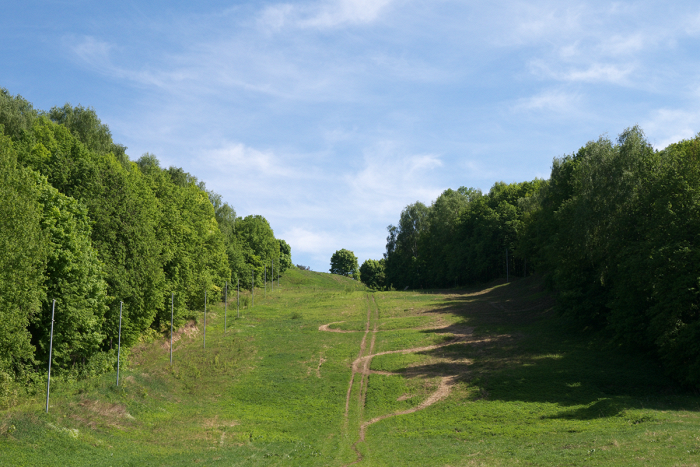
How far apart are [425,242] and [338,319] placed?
69.3 m

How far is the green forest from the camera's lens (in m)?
30.2

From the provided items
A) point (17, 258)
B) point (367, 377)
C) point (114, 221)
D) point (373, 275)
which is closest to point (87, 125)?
point (114, 221)

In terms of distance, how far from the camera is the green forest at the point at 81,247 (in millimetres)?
30156

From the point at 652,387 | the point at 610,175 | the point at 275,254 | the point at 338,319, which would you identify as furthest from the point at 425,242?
the point at 652,387

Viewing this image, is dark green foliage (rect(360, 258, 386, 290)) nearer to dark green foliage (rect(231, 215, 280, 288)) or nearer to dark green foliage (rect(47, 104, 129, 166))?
dark green foliage (rect(231, 215, 280, 288))

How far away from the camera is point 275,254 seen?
12775 cm

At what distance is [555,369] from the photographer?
4359 cm

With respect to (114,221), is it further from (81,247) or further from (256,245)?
(256,245)

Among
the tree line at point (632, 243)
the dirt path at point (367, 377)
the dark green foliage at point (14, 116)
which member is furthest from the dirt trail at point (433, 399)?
the dark green foliage at point (14, 116)

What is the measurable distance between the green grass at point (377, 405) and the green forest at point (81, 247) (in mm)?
3667

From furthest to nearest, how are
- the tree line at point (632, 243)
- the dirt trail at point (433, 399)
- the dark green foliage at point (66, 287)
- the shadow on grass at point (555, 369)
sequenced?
the tree line at point (632, 243), the dirt trail at point (433, 399), the shadow on grass at point (555, 369), the dark green foliage at point (66, 287)

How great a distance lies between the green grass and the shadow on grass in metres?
0.16

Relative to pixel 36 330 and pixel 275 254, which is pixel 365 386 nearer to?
pixel 36 330

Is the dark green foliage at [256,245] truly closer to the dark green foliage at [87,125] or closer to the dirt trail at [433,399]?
the dark green foliage at [87,125]
